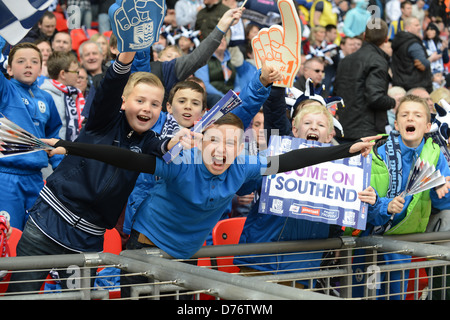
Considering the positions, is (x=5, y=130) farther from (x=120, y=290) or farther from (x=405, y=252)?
(x=405, y=252)

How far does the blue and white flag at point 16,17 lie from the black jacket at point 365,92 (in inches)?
181

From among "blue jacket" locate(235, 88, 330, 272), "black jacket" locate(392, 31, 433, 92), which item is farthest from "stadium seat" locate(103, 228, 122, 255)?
"black jacket" locate(392, 31, 433, 92)

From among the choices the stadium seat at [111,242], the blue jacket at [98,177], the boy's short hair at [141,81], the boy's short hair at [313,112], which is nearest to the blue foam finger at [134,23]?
the blue jacket at [98,177]

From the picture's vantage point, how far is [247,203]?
16.9 feet

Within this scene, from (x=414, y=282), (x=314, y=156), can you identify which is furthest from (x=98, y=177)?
(x=414, y=282)

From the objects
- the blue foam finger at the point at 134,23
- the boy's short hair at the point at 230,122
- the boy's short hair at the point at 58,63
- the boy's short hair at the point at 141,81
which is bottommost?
the boy's short hair at the point at 230,122

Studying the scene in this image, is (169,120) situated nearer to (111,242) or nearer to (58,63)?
(111,242)

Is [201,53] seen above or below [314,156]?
above

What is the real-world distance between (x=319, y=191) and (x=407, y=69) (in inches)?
233

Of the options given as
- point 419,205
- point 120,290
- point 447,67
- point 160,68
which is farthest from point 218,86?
point 447,67

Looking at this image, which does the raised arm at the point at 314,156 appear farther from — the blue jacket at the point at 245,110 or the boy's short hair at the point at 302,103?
the boy's short hair at the point at 302,103

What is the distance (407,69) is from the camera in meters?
8.95

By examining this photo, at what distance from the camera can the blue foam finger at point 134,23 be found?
2715mm
